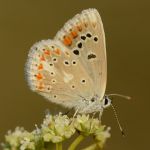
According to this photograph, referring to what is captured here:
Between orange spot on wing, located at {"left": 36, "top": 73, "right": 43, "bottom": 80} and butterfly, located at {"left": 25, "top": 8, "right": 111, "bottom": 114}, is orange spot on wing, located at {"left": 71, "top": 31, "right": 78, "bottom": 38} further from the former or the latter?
orange spot on wing, located at {"left": 36, "top": 73, "right": 43, "bottom": 80}

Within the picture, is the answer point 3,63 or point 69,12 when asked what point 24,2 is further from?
point 3,63

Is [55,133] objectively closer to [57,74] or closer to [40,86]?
[40,86]

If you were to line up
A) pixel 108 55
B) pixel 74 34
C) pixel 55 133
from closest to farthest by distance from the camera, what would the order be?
1. pixel 55 133
2. pixel 74 34
3. pixel 108 55

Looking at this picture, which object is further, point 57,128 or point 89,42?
point 89,42

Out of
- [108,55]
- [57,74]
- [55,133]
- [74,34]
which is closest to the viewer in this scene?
[55,133]

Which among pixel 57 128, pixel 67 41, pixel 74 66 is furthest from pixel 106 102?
pixel 57 128

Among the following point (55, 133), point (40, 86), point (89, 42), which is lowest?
point (55, 133)
